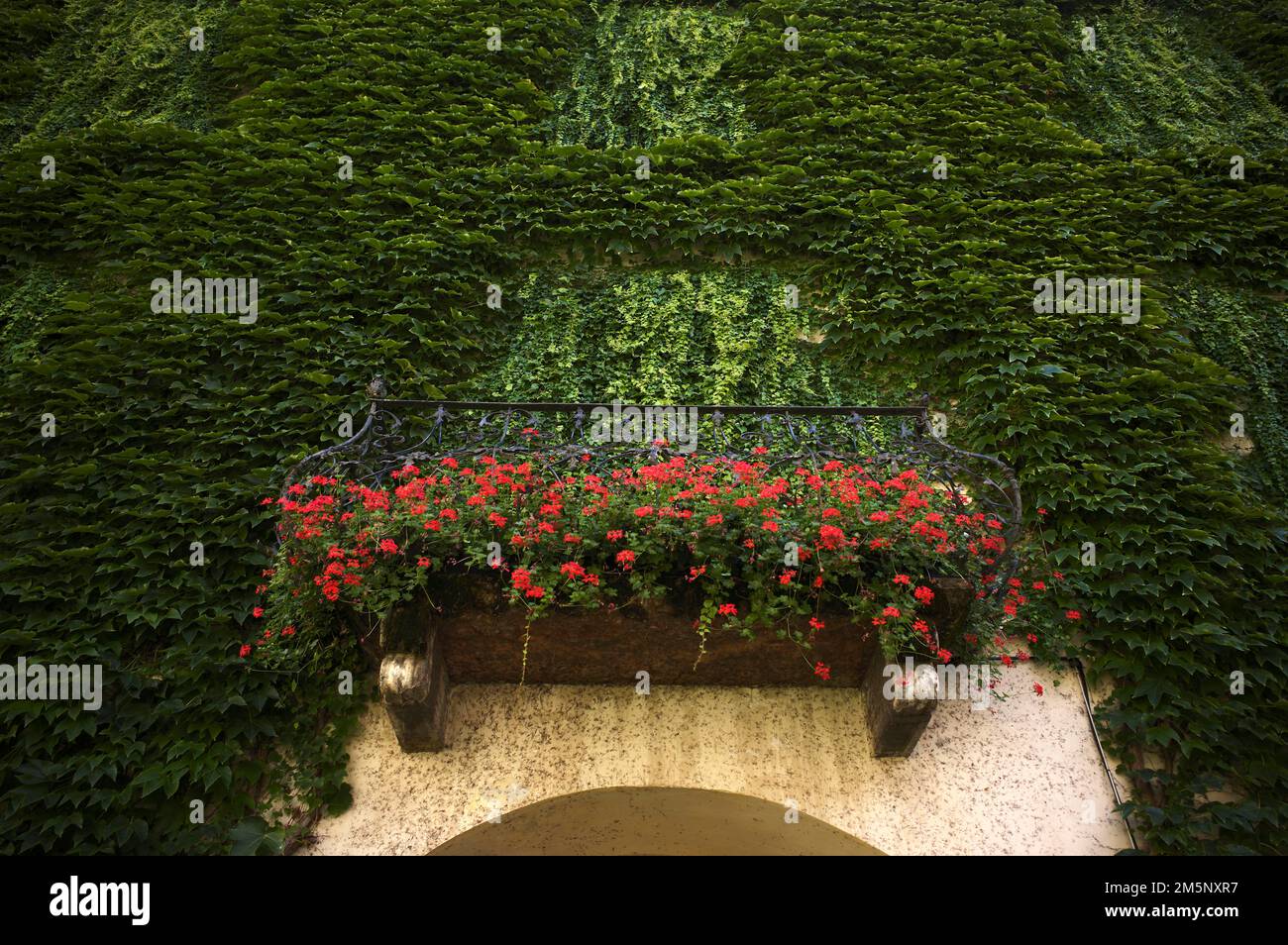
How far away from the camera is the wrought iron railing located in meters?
4.44

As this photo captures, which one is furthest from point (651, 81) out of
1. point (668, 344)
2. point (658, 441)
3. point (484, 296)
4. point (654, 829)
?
→ point (654, 829)

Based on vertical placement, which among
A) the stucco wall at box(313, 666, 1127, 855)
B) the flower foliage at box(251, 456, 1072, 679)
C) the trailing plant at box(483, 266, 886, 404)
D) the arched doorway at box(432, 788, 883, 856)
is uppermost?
the trailing plant at box(483, 266, 886, 404)

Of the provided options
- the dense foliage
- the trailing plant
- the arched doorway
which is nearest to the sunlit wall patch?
the dense foliage

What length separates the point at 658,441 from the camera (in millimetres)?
4539

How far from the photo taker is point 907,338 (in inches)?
224

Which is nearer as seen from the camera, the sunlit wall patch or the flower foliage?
the flower foliage

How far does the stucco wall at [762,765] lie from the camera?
3.91 m

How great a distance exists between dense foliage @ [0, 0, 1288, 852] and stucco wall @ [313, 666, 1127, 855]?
0.31 metres

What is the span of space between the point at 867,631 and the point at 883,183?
4445mm

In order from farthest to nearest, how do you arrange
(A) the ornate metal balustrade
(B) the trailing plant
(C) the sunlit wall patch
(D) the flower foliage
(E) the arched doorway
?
(C) the sunlit wall patch, (B) the trailing plant, (E) the arched doorway, (A) the ornate metal balustrade, (D) the flower foliage

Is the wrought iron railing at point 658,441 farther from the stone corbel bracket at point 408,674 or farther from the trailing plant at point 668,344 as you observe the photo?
the stone corbel bracket at point 408,674

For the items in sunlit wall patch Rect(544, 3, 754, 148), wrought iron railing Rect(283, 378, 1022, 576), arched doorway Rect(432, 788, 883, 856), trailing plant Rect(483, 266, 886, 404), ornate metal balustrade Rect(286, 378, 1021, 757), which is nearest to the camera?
ornate metal balustrade Rect(286, 378, 1021, 757)

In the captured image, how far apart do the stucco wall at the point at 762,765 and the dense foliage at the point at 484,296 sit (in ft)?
1.00

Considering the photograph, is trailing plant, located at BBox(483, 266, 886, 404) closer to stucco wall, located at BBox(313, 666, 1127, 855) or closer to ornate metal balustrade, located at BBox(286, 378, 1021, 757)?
ornate metal balustrade, located at BBox(286, 378, 1021, 757)
